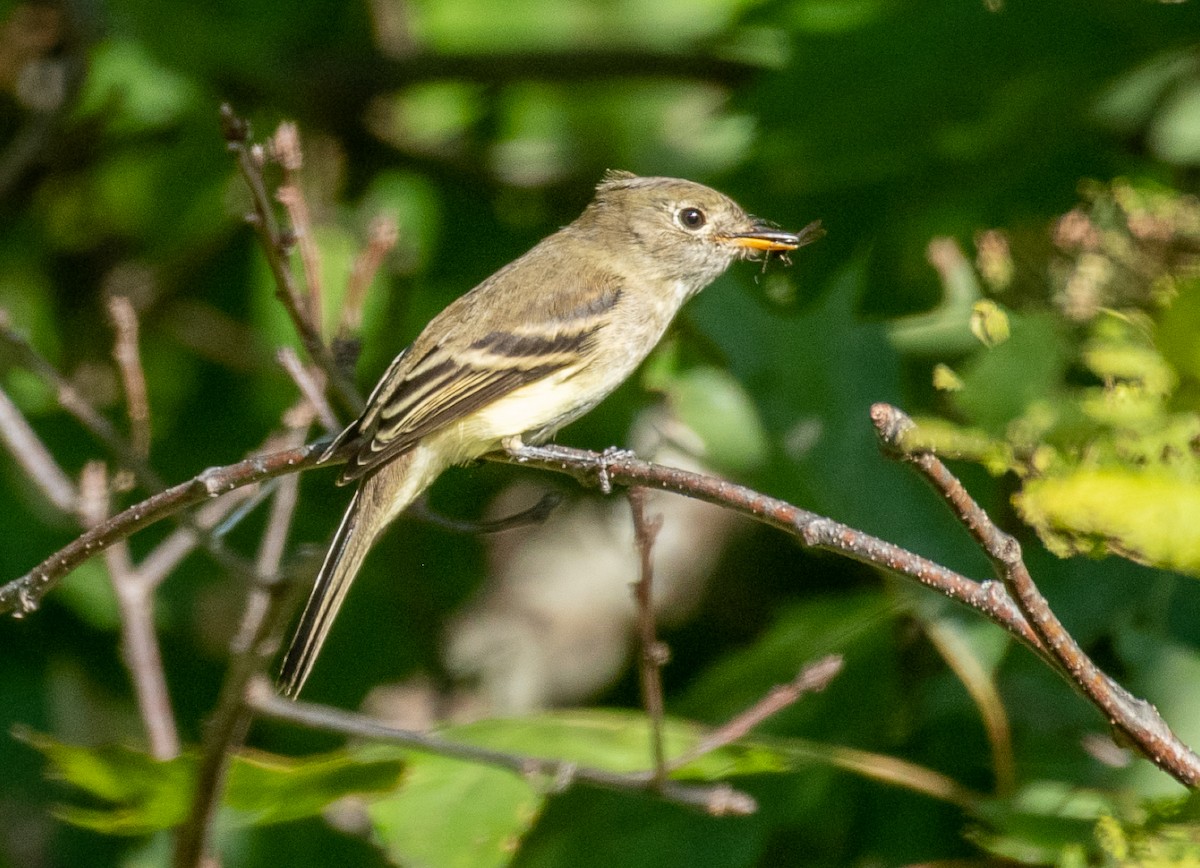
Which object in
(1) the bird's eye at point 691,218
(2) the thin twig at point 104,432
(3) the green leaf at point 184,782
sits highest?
(1) the bird's eye at point 691,218

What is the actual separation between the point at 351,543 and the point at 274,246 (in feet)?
2.75

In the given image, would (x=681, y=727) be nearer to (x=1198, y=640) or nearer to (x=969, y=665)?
(x=969, y=665)

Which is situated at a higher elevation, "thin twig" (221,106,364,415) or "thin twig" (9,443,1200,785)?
"thin twig" (221,106,364,415)

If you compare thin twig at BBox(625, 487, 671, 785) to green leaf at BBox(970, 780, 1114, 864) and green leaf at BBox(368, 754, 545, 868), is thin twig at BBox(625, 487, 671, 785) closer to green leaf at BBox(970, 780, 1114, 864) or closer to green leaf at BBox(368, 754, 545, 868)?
green leaf at BBox(368, 754, 545, 868)

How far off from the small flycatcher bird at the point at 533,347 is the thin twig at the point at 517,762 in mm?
79

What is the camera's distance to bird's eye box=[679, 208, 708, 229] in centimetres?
448

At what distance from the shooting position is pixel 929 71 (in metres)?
3.78

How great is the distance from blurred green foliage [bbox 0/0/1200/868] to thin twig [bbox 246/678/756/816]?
0.45ft

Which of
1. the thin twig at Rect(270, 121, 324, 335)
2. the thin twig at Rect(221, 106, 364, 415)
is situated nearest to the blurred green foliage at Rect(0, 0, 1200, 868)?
the thin twig at Rect(221, 106, 364, 415)

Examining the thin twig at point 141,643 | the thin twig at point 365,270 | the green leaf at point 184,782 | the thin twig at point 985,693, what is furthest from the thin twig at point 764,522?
the thin twig at point 985,693

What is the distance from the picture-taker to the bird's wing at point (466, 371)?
134 inches

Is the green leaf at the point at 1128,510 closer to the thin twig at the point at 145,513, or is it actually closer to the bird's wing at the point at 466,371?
the thin twig at the point at 145,513

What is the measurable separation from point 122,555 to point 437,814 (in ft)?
3.68

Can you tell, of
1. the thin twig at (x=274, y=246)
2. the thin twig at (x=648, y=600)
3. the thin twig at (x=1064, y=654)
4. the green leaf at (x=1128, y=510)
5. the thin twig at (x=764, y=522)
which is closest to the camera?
the green leaf at (x=1128, y=510)
